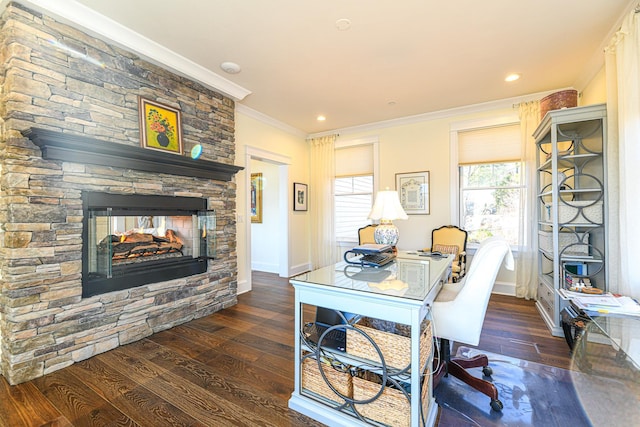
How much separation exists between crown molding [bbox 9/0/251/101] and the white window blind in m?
3.45

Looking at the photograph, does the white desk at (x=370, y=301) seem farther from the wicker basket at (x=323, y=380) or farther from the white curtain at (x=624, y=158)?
the white curtain at (x=624, y=158)

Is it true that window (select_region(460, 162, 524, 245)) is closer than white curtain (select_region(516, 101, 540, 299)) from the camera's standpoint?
No

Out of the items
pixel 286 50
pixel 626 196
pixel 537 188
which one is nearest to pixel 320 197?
pixel 286 50

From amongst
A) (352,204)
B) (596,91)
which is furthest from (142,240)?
(596,91)

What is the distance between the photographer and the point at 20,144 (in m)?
1.95

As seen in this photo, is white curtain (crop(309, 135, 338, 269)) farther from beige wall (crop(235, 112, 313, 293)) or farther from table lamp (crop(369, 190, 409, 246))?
table lamp (crop(369, 190, 409, 246))

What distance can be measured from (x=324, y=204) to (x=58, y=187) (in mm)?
3740

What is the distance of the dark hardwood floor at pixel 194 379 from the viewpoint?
5.26 ft

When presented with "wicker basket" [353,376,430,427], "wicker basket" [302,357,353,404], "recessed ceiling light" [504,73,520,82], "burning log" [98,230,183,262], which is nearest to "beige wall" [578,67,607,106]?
"recessed ceiling light" [504,73,520,82]

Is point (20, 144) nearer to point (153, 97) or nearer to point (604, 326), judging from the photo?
point (153, 97)

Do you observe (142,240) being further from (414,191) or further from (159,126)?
(414,191)

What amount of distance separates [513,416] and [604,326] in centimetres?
82

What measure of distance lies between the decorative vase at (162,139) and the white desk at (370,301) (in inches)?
85.3

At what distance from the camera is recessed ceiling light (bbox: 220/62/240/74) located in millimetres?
2924
